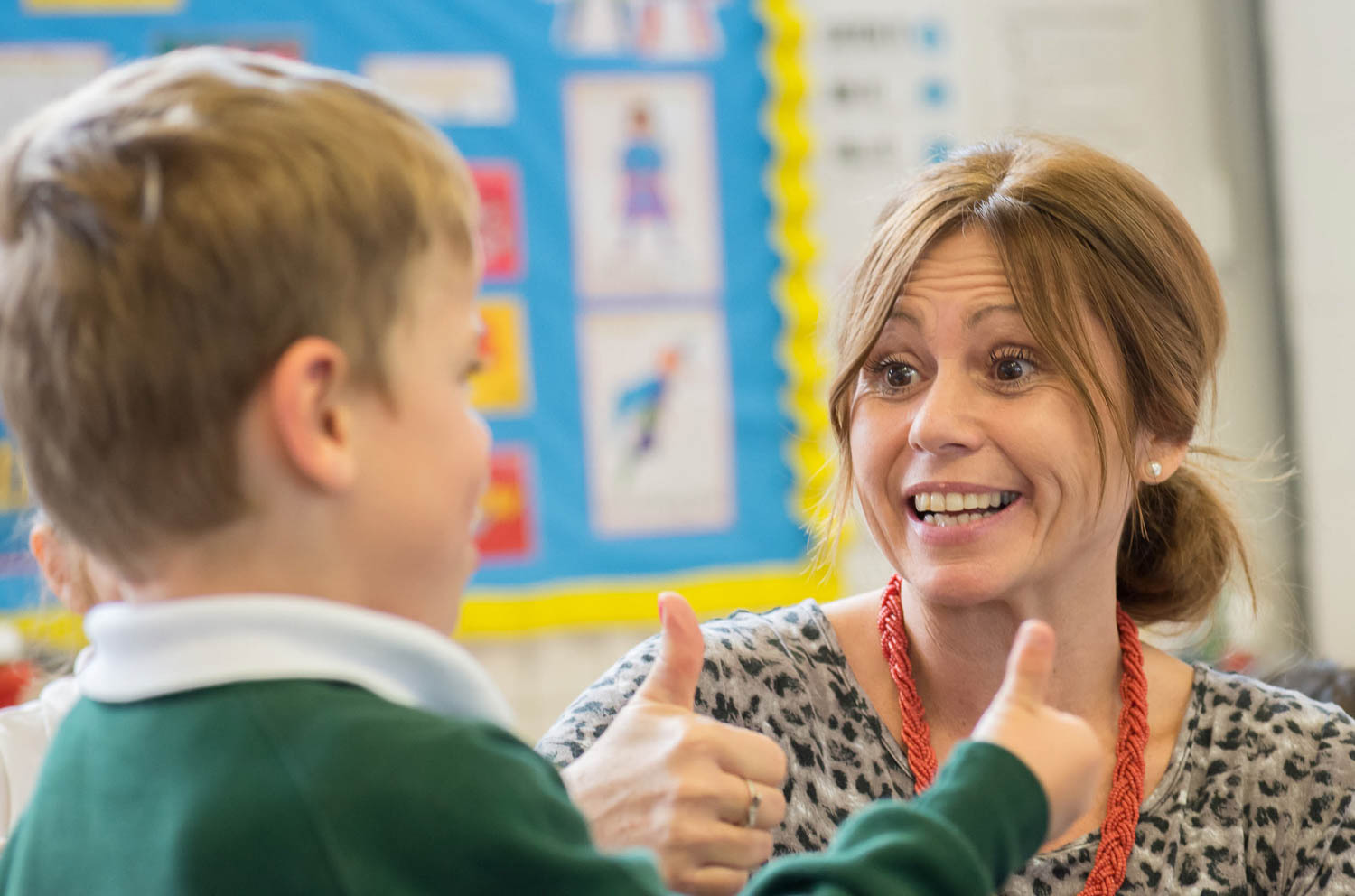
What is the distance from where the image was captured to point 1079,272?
5.02 feet

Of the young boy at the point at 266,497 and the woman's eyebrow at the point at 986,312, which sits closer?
the young boy at the point at 266,497

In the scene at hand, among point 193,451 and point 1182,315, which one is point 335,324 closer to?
point 193,451

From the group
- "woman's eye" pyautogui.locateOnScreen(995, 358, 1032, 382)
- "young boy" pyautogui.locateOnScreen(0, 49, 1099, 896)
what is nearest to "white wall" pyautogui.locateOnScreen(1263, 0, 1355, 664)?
"woman's eye" pyautogui.locateOnScreen(995, 358, 1032, 382)

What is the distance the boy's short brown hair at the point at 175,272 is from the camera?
70cm

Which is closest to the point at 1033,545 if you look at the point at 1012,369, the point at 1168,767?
the point at 1012,369

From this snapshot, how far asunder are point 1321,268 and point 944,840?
346 cm

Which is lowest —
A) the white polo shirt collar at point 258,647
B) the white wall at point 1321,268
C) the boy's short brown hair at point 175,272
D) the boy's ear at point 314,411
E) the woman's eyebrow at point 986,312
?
the white wall at point 1321,268

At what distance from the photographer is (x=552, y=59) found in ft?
11.7

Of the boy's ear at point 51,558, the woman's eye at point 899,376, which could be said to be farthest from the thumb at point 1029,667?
the boy's ear at point 51,558

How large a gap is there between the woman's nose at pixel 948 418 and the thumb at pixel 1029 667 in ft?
2.09

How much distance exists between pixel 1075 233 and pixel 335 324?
3.41ft

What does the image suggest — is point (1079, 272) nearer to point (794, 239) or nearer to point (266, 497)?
point (266, 497)

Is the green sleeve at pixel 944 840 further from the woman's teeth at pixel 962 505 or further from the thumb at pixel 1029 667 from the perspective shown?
the woman's teeth at pixel 962 505

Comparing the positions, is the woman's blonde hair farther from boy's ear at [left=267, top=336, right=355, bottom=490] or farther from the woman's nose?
boy's ear at [left=267, top=336, right=355, bottom=490]
